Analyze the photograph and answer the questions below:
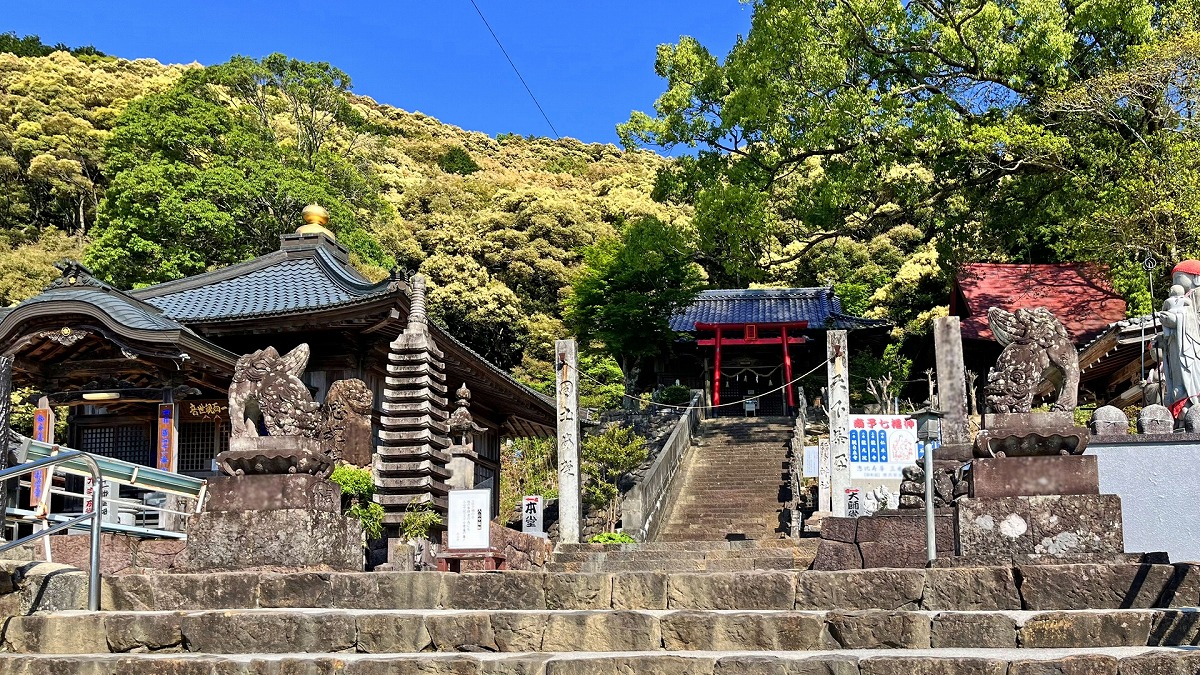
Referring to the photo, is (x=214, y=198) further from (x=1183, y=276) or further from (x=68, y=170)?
(x=1183, y=276)

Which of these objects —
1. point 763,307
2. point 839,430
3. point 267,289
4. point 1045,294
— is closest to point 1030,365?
point 839,430

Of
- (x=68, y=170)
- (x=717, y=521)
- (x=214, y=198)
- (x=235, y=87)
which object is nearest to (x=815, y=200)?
(x=717, y=521)

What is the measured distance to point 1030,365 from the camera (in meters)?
8.17

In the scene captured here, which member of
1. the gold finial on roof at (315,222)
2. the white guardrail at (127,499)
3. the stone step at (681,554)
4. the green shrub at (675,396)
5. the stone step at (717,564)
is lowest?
the stone step at (717,564)

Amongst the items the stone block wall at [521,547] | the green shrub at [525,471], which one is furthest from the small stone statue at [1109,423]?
the green shrub at [525,471]

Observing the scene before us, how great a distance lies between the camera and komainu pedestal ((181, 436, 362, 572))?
27.0ft

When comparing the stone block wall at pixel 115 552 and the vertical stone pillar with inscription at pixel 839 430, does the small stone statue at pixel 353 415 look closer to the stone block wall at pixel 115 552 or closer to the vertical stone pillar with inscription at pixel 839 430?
the stone block wall at pixel 115 552

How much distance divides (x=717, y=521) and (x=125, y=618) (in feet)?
51.9

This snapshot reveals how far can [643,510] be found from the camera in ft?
65.0

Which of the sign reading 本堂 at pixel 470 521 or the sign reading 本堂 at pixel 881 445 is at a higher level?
the sign reading 本堂 at pixel 881 445

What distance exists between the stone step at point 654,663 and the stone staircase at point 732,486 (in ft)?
46.8

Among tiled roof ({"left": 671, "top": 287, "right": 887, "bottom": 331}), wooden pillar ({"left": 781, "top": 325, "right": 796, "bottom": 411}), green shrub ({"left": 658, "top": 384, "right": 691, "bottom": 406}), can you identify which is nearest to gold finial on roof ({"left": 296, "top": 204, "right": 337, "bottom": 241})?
green shrub ({"left": 658, "top": 384, "right": 691, "bottom": 406})

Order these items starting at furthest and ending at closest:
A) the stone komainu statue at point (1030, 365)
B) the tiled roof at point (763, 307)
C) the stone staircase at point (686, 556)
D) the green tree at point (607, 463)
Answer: the tiled roof at point (763, 307)
the green tree at point (607, 463)
the stone staircase at point (686, 556)
the stone komainu statue at point (1030, 365)

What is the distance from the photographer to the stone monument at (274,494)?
8.25m
